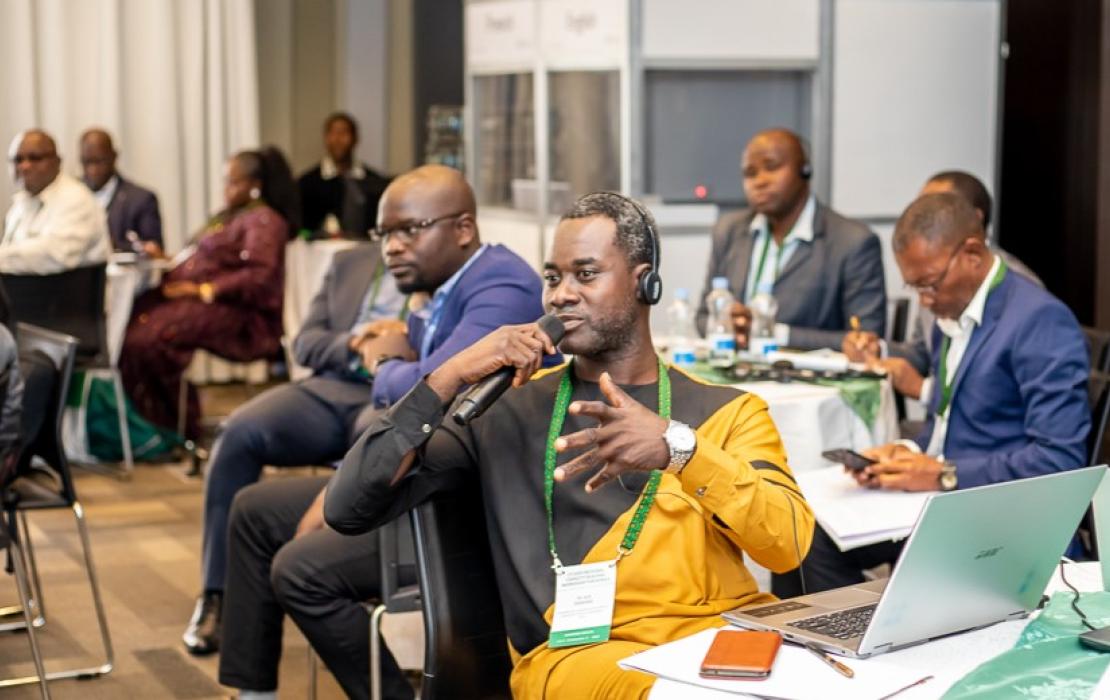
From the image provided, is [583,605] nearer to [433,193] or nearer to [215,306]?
[433,193]

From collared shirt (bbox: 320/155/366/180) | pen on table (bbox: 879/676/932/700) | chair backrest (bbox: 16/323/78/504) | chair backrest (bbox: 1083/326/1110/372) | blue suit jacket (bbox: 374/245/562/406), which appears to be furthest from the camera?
collared shirt (bbox: 320/155/366/180)

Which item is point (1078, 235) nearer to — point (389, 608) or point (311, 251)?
point (311, 251)

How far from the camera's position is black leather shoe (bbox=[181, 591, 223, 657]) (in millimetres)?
4547

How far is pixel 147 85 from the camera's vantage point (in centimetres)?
957

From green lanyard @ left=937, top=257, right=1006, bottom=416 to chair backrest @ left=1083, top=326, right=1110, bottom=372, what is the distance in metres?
0.69

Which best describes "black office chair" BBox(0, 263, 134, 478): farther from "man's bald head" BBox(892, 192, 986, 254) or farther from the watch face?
the watch face

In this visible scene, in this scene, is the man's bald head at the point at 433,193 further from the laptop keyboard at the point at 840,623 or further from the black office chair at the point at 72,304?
the black office chair at the point at 72,304

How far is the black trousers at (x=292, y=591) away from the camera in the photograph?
3400 mm

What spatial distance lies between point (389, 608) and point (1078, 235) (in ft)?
18.3

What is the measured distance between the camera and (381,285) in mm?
4641

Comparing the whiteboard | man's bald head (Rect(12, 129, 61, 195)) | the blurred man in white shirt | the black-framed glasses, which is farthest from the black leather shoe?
the whiteboard

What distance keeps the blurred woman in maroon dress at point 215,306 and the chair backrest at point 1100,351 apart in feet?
14.5

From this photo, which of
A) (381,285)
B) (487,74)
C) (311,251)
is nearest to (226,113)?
(311,251)

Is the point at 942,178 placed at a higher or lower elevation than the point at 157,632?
higher
